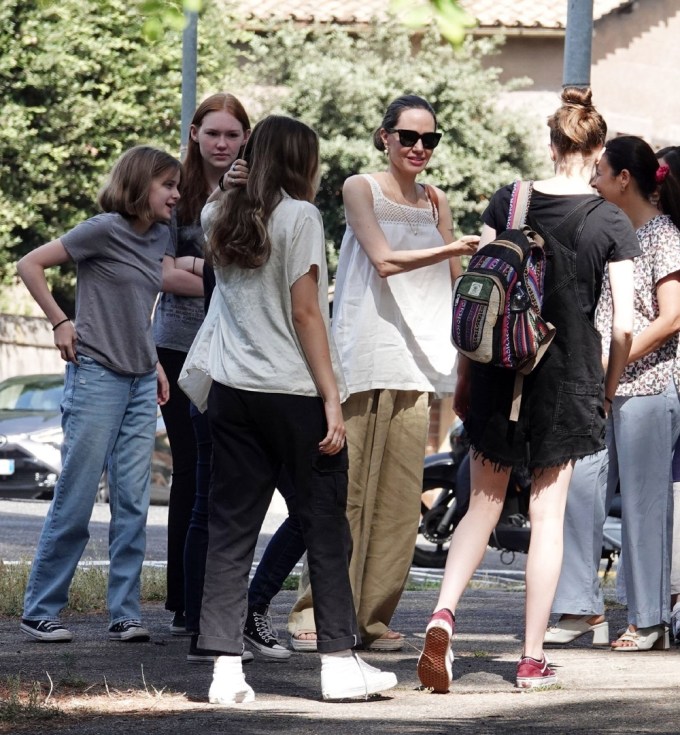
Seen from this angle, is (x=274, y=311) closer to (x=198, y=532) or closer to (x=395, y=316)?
(x=198, y=532)

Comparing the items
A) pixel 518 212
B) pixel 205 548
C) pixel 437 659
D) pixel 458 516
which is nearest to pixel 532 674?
pixel 437 659

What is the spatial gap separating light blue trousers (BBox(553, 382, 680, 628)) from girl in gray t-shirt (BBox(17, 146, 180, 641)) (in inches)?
68.8

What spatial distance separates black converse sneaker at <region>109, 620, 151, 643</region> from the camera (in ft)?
21.5

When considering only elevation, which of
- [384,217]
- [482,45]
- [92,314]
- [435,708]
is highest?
[482,45]

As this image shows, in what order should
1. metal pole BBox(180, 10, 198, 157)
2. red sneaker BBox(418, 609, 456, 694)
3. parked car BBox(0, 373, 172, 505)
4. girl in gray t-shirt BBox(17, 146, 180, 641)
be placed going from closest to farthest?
red sneaker BBox(418, 609, 456, 694) → girl in gray t-shirt BBox(17, 146, 180, 641) → metal pole BBox(180, 10, 198, 157) → parked car BBox(0, 373, 172, 505)

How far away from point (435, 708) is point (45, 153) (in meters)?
26.4

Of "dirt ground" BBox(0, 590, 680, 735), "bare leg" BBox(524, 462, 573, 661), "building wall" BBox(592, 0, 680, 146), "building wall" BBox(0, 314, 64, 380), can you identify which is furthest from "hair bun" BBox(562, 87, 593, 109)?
"building wall" BBox(592, 0, 680, 146)

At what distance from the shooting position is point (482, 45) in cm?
3016

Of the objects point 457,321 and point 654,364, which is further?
point 654,364

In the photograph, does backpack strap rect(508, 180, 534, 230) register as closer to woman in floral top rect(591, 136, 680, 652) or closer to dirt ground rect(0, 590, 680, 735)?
woman in floral top rect(591, 136, 680, 652)

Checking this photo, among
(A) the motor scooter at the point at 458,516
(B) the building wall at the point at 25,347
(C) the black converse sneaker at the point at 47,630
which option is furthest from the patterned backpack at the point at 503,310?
(B) the building wall at the point at 25,347

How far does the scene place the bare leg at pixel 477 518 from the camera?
5.76 metres

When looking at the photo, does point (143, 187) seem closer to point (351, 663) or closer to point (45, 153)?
point (351, 663)

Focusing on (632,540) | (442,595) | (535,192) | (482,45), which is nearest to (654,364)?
(632,540)
